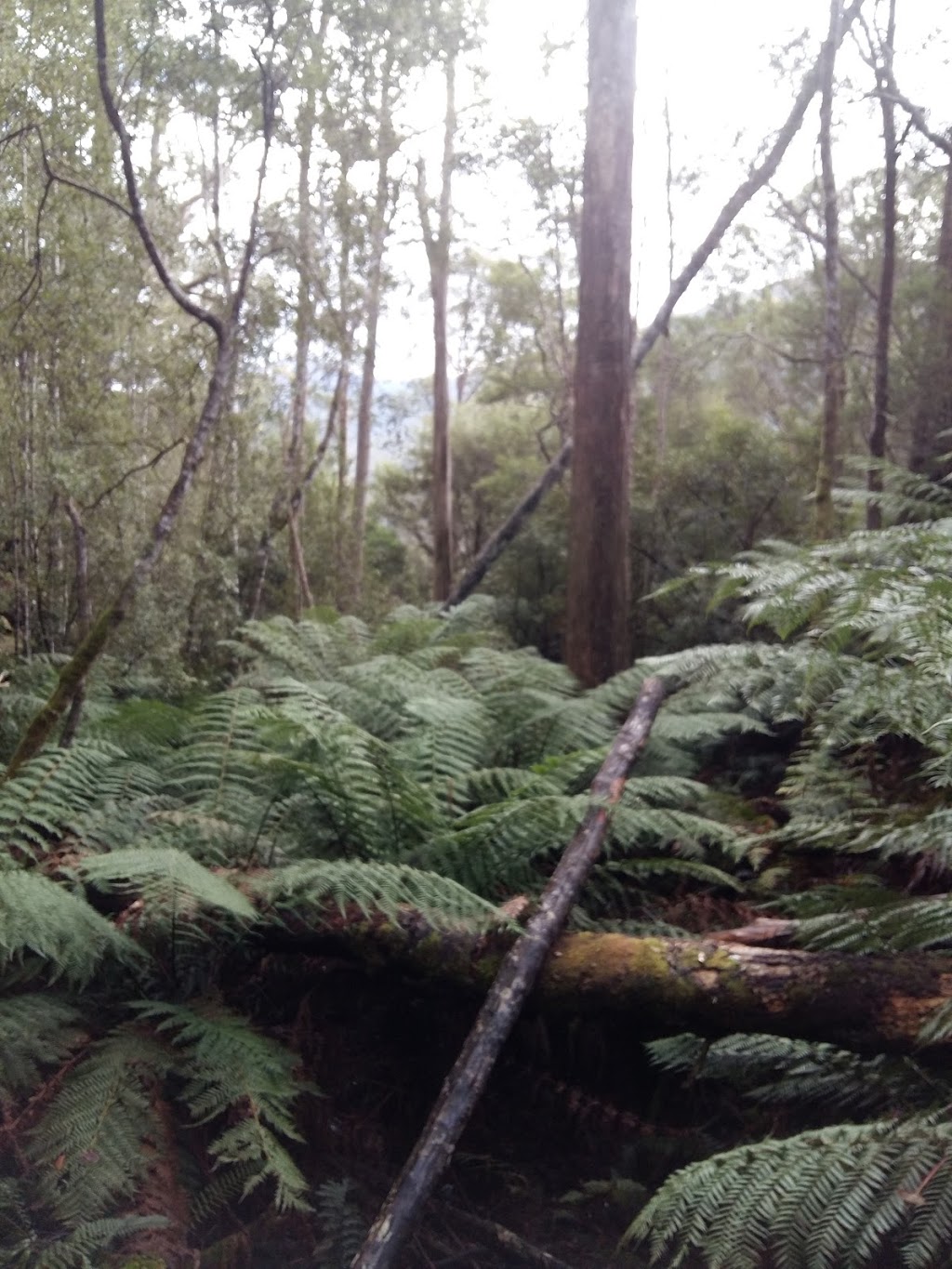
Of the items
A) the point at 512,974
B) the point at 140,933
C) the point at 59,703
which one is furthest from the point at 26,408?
the point at 512,974

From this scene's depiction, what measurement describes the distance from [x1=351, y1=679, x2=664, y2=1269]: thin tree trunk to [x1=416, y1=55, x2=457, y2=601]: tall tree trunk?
9759 millimetres

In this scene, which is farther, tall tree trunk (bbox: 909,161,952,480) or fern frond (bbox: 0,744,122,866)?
tall tree trunk (bbox: 909,161,952,480)

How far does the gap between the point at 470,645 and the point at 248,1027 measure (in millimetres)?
3765

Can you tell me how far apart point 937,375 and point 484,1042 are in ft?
27.6

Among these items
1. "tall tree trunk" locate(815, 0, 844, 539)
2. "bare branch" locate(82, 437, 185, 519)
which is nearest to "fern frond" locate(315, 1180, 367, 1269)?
"bare branch" locate(82, 437, 185, 519)

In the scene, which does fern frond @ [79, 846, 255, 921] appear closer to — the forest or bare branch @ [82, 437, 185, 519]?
the forest

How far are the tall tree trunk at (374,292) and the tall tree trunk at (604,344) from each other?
1609 millimetres

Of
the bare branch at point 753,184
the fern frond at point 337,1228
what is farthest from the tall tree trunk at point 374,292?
the fern frond at point 337,1228

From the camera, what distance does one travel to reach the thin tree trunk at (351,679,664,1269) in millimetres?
2375

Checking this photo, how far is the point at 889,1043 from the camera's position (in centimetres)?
261

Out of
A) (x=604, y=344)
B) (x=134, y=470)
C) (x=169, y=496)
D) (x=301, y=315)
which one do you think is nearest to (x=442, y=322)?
(x=301, y=315)

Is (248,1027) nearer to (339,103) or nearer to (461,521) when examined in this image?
(339,103)

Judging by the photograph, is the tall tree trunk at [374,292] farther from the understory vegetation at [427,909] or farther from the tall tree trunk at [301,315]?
the understory vegetation at [427,909]

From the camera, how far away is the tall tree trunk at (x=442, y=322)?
1363cm
